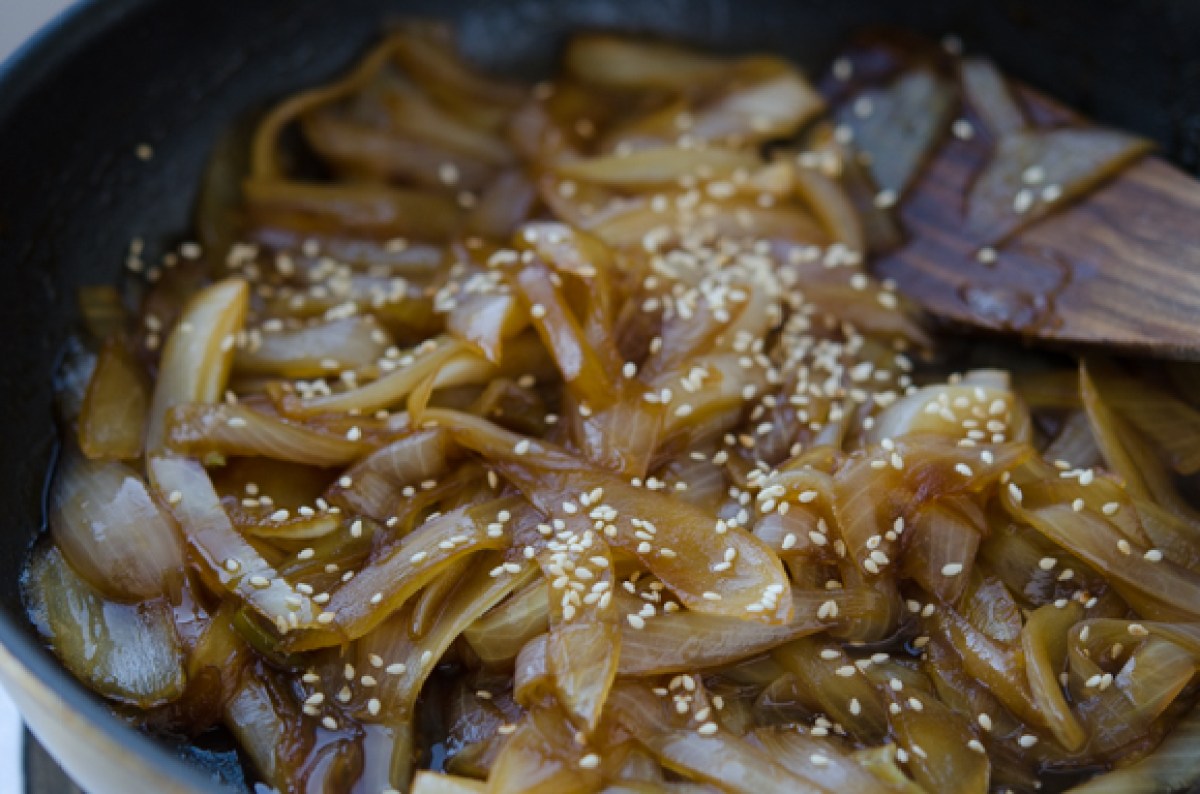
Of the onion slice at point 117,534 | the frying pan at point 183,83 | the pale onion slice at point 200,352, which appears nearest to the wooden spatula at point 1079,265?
the frying pan at point 183,83

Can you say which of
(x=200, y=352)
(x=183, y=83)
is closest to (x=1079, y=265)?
(x=200, y=352)

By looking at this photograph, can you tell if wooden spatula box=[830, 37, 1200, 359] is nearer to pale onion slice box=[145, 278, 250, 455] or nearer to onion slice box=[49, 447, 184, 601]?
pale onion slice box=[145, 278, 250, 455]

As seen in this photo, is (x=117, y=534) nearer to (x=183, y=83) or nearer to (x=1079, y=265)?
(x=183, y=83)

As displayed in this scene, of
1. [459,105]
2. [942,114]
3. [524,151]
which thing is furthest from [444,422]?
[942,114]

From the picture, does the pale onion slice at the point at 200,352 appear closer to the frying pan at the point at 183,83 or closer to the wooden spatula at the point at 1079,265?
the frying pan at the point at 183,83

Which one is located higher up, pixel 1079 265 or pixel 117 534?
pixel 117 534

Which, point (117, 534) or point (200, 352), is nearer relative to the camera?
point (117, 534)
